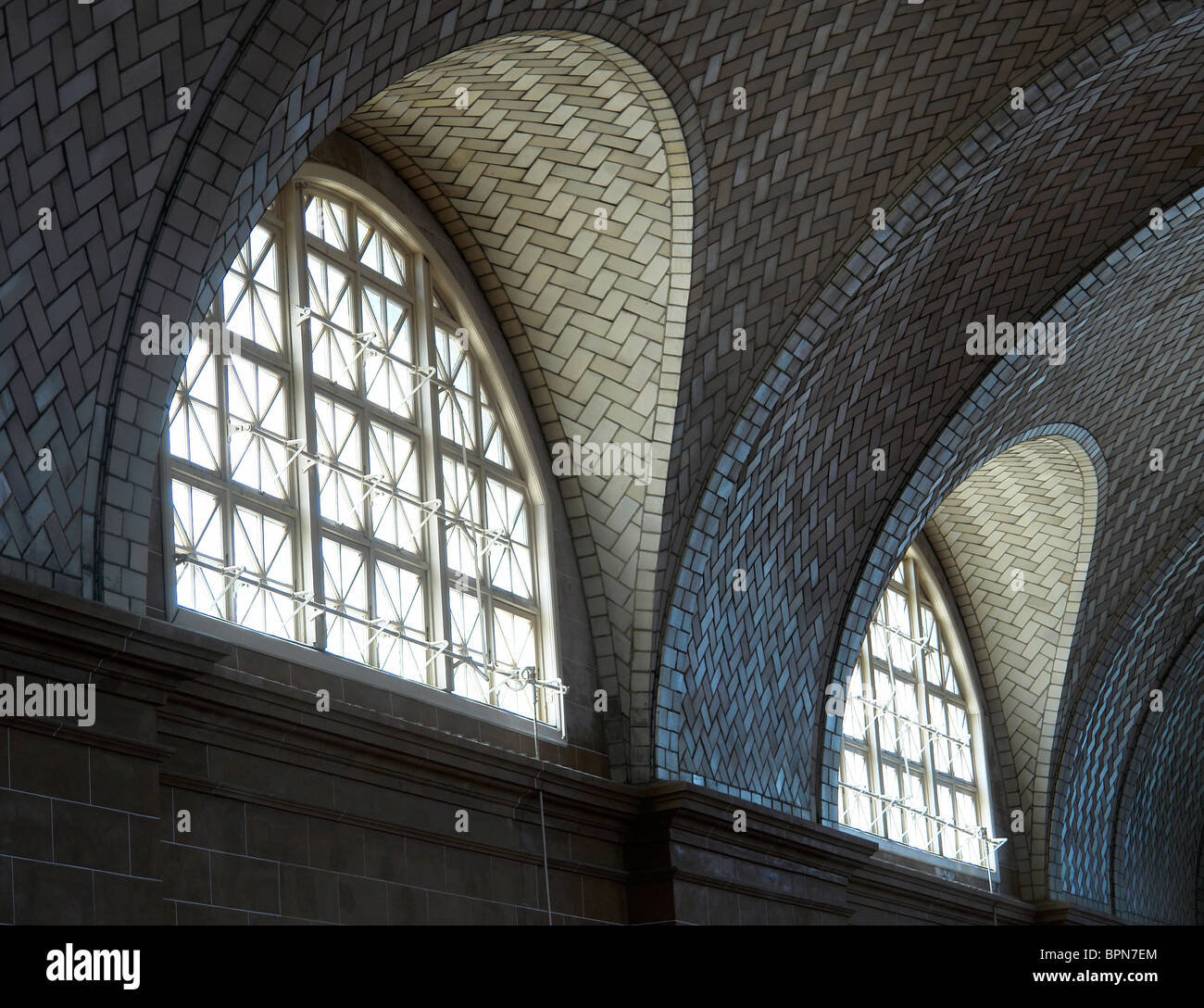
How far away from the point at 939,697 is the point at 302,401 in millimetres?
9252

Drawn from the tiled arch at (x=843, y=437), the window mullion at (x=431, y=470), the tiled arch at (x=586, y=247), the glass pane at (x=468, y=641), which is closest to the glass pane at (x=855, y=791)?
the tiled arch at (x=843, y=437)

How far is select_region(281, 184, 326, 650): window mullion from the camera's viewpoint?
9195 mm

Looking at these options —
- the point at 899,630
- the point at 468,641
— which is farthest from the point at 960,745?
the point at 468,641

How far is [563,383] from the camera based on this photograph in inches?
463

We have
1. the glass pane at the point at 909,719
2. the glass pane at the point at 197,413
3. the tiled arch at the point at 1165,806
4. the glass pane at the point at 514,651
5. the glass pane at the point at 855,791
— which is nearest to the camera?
the glass pane at the point at 197,413

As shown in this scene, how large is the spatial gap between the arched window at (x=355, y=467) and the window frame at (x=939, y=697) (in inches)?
202

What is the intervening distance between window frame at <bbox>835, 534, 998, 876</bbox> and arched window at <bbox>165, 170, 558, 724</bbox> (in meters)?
5.12

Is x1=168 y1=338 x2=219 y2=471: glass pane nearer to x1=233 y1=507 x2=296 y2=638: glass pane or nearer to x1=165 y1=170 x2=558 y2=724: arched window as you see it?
x1=165 y1=170 x2=558 y2=724: arched window

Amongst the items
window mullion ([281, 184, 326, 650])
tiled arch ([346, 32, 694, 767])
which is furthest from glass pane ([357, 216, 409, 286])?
window mullion ([281, 184, 326, 650])

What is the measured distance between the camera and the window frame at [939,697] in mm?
15094

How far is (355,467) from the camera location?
9.94m

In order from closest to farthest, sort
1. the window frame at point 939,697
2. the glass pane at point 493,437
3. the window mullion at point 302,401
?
the window mullion at point 302,401
the glass pane at point 493,437
the window frame at point 939,697

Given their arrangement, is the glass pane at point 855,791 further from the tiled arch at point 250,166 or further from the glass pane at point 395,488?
the tiled arch at point 250,166

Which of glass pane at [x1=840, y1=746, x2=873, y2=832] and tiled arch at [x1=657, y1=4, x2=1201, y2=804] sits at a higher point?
tiled arch at [x1=657, y1=4, x2=1201, y2=804]
